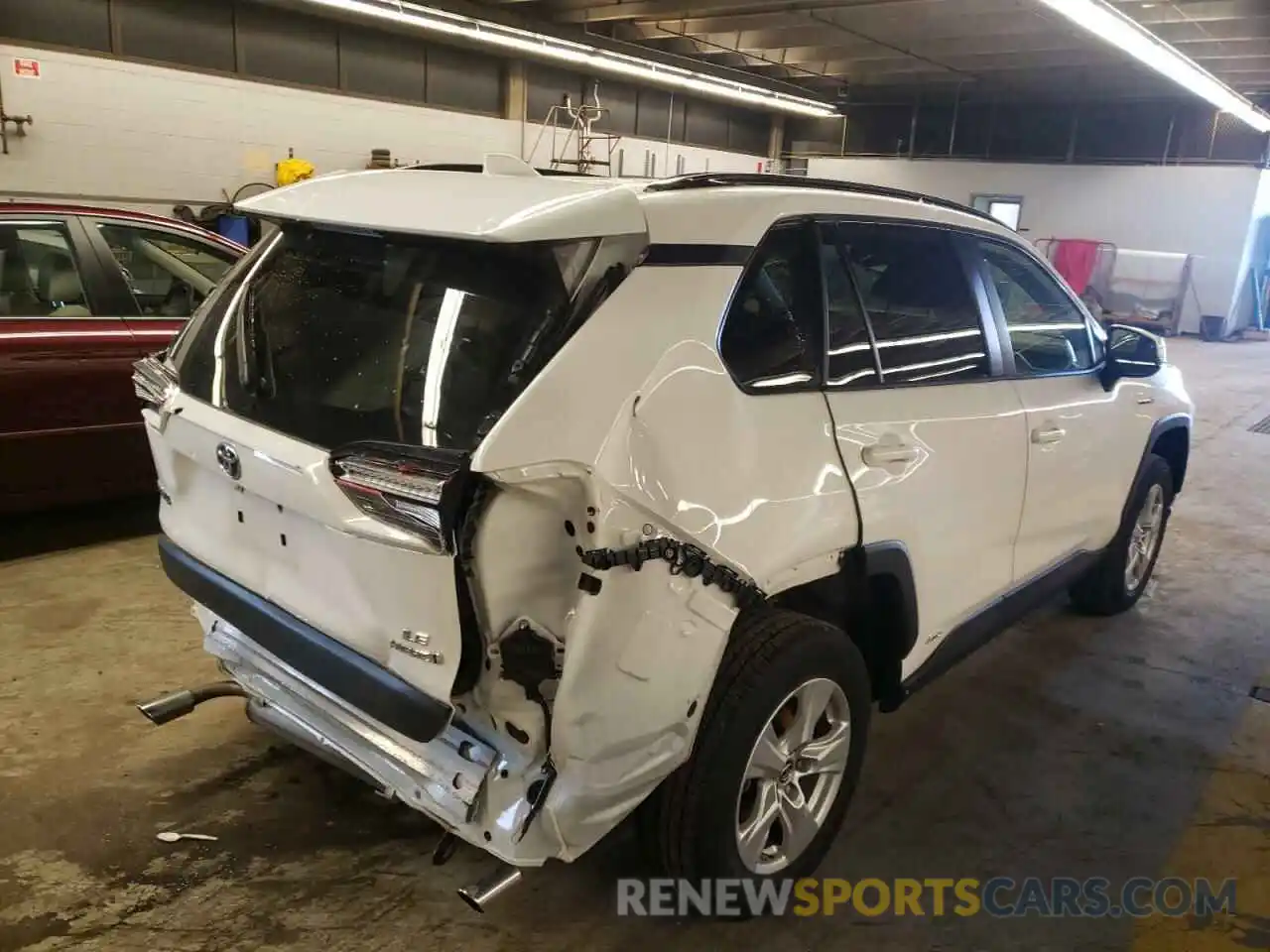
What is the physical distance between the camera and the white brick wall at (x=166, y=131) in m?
9.45

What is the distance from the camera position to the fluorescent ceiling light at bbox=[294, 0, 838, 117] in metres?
10.2

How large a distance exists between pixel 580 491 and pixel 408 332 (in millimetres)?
538

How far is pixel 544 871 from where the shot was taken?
2.49m

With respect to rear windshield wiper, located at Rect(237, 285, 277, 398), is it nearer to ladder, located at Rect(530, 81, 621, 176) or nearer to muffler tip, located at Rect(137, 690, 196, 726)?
muffler tip, located at Rect(137, 690, 196, 726)

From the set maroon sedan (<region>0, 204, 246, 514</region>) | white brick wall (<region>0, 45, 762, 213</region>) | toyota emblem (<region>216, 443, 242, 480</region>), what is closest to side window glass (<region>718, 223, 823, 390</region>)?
toyota emblem (<region>216, 443, 242, 480</region>)

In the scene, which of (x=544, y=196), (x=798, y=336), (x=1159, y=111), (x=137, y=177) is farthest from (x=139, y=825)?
(x=1159, y=111)

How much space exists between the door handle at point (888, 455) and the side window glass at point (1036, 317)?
0.82m

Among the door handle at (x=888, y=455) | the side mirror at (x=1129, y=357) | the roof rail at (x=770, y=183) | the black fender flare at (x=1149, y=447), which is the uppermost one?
the roof rail at (x=770, y=183)

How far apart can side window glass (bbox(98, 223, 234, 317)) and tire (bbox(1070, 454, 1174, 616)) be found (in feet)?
14.3

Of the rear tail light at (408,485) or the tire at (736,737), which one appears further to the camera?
the tire at (736,737)

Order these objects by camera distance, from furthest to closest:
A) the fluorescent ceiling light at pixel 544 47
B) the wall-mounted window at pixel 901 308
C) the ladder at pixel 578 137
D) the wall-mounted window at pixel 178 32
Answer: the ladder at pixel 578 137, the fluorescent ceiling light at pixel 544 47, the wall-mounted window at pixel 178 32, the wall-mounted window at pixel 901 308

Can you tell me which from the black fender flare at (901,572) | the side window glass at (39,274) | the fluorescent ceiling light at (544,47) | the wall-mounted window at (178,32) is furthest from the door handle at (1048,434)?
the wall-mounted window at (178,32)

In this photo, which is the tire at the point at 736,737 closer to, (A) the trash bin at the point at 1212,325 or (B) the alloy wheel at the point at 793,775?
(B) the alloy wheel at the point at 793,775

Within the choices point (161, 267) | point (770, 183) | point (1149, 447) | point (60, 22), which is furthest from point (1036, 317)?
point (60, 22)
